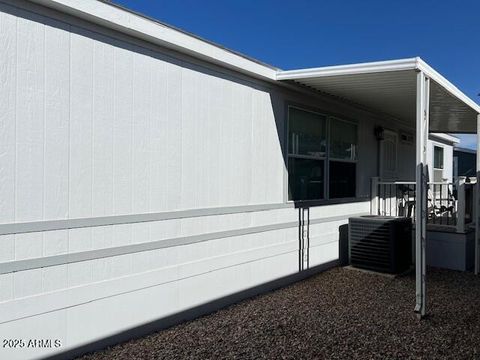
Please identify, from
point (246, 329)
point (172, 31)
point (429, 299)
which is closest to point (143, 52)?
point (172, 31)

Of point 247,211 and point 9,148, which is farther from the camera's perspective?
point 247,211

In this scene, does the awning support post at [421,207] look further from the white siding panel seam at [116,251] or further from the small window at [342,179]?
the small window at [342,179]

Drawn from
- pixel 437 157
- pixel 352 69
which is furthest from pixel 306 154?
pixel 437 157

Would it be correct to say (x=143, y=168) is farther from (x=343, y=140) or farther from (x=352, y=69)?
(x=343, y=140)

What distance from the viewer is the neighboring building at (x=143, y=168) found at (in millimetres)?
2945

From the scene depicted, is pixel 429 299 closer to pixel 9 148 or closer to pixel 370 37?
pixel 9 148

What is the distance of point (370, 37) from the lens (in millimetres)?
10953

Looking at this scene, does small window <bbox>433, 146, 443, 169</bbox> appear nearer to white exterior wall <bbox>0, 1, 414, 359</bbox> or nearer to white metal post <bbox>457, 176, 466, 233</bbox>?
white metal post <bbox>457, 176, 466, 233</bbox>

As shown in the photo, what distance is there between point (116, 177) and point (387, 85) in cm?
360

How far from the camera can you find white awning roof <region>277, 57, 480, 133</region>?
4.61m

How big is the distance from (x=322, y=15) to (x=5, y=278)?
9356 millimetres

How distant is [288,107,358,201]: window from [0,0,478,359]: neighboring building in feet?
0.11

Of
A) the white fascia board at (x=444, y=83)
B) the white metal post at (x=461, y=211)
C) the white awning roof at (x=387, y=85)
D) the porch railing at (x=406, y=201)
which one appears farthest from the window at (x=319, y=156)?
the white fascia board at (x=444, y=83)

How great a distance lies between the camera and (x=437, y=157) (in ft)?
40.9
